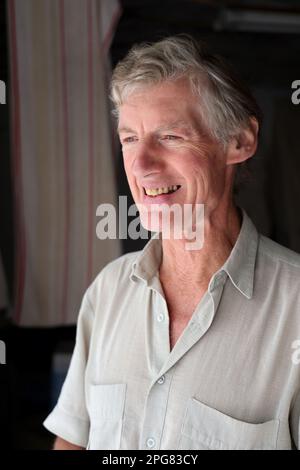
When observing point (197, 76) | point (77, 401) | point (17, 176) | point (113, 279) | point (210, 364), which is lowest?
point (77, 401)

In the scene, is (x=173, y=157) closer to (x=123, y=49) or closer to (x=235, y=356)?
(x=235, y=356)

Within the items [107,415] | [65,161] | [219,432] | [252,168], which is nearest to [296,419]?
[219,432]

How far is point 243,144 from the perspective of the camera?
4.71 ft

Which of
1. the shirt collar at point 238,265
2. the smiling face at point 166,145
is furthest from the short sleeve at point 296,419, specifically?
the smiling face at point 166,145

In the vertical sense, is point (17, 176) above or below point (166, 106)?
below

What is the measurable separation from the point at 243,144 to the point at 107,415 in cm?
70

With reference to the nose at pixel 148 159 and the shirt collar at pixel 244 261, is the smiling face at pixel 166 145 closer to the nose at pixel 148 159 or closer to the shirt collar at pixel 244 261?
the nose at pixel 148 159

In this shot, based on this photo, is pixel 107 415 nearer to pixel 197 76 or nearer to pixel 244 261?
pixel 244 261

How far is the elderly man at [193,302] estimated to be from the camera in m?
1.26

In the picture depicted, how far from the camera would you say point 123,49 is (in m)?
2.92

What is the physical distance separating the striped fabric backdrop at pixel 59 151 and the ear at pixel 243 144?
0.95 m

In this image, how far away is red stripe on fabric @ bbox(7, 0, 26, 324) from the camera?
82.2 inches

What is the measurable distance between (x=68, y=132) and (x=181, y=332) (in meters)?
1.13
